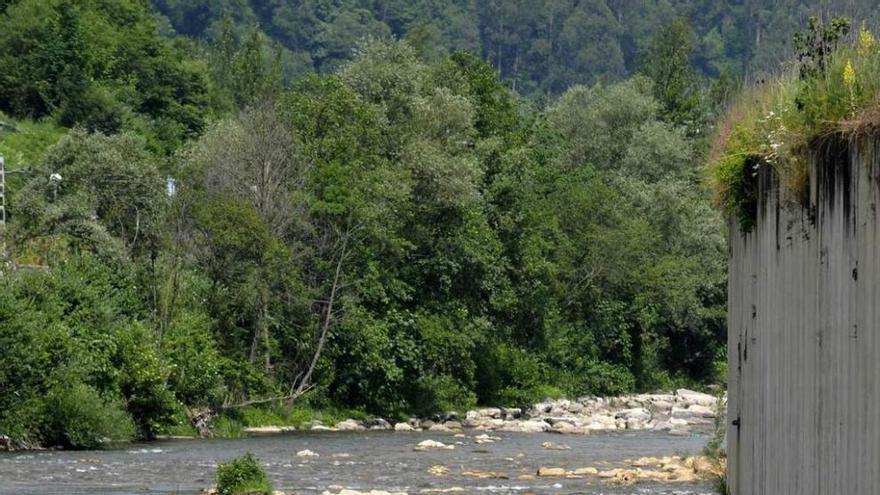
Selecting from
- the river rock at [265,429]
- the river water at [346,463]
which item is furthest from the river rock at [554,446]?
the river rock at [265,429]

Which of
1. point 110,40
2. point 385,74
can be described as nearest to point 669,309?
point 385,74

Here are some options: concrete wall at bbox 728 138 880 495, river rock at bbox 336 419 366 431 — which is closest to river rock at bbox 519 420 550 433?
river rock at bbox 336 419 366 431

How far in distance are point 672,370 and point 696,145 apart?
13.5 metres

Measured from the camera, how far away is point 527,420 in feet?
174

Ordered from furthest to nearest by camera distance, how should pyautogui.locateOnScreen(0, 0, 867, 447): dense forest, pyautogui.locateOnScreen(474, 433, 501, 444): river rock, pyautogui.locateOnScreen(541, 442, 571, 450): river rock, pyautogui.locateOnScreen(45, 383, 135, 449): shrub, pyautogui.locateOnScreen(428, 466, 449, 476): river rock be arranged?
pyautogui.locateOnScreen(474, 433, 501, 444): river rock → pyautogui.locateOnScreen(0, 0, 867, 447): dense forest → pyautogui.locateOnScreen(541, 442, 571, 450): river rock → pyautogui.locateOnScreen(45, 383, 135, 449): shrub → pyautogui.locateOnScreen(428, 466, 449, 476): river rock

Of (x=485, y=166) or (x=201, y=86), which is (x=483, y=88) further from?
(x=201, y=86)

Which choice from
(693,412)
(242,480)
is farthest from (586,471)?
(693,412)

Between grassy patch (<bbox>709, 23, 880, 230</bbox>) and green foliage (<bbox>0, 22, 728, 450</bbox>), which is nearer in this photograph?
grassy patch (<bbox>709, 23, 880, 230</bbox>)

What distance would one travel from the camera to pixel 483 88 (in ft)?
225

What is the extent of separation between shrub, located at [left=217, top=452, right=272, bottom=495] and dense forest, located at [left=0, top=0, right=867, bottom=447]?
37.4 ft

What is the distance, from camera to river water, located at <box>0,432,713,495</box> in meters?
29.8

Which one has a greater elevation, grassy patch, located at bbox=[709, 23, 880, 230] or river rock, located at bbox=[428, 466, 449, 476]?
grassy patch, located at bbox=[709, 23, 880, 230]

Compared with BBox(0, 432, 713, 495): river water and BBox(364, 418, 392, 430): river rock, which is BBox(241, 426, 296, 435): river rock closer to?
BBox(0, 432, 713, 495): river water

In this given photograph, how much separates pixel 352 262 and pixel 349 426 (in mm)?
6071
